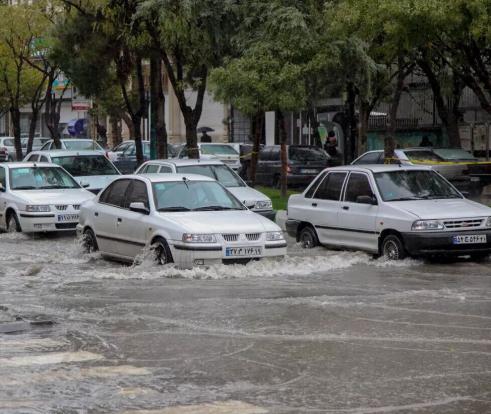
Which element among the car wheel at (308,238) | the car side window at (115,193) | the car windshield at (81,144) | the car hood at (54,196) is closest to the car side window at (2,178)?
the car hood at (54,196)

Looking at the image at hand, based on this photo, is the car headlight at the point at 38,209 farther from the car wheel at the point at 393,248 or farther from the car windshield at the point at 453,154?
the car windshield at the point at 453,154

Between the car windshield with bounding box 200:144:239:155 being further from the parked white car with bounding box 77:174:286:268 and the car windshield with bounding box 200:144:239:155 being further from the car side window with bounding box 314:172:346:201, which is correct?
the parked white car with bounding box 77:174:286:268

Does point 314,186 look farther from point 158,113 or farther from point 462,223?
point 158,113

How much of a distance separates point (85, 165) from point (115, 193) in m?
9.01

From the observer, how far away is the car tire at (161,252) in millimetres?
14654

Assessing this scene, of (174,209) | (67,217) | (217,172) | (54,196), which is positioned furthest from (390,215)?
(54,196)

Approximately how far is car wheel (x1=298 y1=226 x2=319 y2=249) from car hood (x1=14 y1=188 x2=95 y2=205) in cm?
471

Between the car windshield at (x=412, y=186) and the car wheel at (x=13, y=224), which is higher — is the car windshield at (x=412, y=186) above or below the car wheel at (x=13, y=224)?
above

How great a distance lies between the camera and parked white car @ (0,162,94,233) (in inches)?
818

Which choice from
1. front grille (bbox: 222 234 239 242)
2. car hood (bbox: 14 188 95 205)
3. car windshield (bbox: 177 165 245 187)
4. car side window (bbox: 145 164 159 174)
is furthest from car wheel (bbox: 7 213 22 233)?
front grille (bbox: 222 234 239 242)

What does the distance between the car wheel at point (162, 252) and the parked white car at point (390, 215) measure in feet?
11.2

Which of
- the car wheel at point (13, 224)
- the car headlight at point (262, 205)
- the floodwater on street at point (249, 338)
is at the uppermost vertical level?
the car headlight at point (262, 205)

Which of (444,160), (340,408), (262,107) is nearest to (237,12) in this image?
(262,107)

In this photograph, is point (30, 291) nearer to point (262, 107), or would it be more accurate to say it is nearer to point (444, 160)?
point (262, 107)
